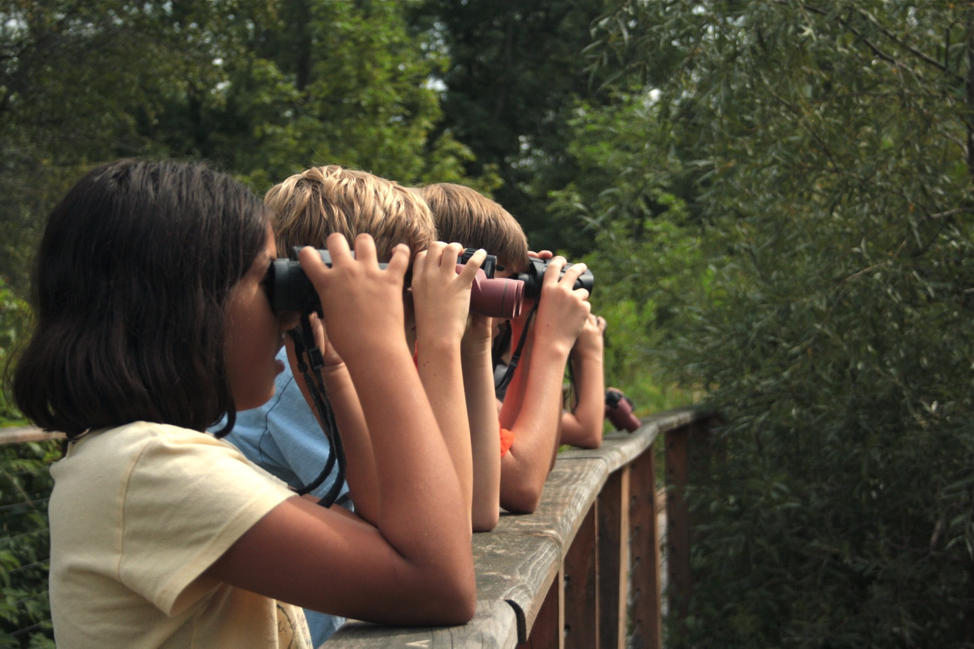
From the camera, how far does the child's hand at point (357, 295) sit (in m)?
1.20

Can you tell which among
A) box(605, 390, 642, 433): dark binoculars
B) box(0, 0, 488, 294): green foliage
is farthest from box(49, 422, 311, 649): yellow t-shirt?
box(0, 0, 488, 294): green foliage

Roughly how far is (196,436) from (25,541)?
8.80 ft

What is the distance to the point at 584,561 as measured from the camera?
98.0 inches

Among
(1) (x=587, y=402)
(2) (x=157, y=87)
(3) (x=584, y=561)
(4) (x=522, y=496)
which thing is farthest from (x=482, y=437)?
(2) (x=157, y=87)

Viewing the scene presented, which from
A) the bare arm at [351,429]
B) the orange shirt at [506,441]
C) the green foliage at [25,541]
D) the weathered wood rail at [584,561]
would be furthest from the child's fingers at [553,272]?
the green foliage at [25,541]

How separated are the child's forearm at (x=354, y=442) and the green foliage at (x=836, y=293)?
2.42 metres

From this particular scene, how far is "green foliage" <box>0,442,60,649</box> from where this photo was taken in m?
3.14

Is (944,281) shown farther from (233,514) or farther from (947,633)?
(233,514)

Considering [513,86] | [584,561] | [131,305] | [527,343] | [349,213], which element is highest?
[513,86]

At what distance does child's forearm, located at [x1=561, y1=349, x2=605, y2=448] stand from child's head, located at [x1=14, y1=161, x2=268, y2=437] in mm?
1866

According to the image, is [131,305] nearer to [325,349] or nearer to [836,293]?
[325,349]

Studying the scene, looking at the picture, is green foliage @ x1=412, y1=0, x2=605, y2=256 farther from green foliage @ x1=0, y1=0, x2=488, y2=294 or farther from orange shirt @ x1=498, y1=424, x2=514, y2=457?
orange shirt @ x1=498, y1=424, x2=514, y2=457

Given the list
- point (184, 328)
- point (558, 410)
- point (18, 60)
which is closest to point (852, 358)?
point (558, 410)

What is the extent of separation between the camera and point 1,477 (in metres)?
3.31
